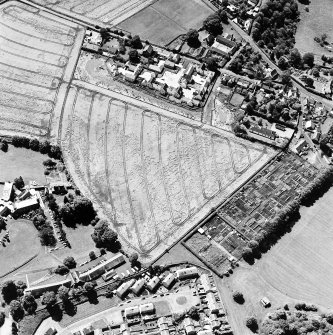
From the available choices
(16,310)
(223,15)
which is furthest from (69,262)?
(223,15)

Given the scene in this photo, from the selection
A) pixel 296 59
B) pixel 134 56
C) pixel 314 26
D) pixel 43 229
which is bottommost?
pixel 43 229

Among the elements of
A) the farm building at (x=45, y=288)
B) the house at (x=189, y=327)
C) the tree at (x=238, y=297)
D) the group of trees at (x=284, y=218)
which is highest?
the group of trees at (x=284, y=218)

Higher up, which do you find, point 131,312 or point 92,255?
point 92,255

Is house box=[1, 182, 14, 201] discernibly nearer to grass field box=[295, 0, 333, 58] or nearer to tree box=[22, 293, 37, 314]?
tree box=[22, 293, 37, 314]

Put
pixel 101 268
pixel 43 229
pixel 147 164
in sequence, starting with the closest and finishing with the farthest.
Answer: pixel 101 268 < pixel 43 229 < pixel 147 164

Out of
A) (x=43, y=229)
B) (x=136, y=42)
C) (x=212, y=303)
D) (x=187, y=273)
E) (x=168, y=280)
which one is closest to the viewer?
(x=212, y=303)

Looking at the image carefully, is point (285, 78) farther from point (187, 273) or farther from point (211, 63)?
point (187, 273)

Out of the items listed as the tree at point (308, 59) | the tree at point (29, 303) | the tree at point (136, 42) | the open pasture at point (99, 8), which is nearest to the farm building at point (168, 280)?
the tree at point (29, 303)

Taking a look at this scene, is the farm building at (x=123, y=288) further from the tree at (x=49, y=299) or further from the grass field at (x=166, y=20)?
the grass field at (x=166, y=20)
